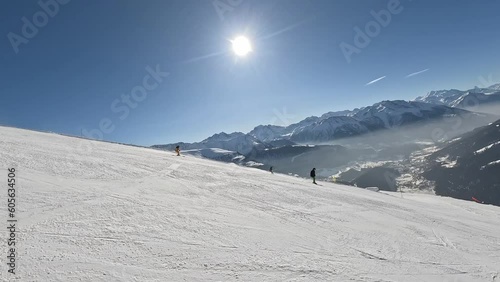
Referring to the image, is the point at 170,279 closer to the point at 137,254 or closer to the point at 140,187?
the point at 137,254

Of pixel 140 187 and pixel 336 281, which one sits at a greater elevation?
pixel 140 187

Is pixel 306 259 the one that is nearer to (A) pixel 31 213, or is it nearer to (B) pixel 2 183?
(A) pixel 31 213

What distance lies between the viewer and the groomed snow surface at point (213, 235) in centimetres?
696

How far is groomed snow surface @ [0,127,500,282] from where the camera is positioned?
6957 mm

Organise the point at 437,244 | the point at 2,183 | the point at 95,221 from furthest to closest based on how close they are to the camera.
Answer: the point at 2,183
the point at 437,244
the point at 95,221

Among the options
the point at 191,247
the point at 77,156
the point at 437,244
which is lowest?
the point at 437,244

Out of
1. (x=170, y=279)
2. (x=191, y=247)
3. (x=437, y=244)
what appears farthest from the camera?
(x=437, y=244)

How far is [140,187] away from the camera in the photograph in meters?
14.3

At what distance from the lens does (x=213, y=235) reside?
916 cm

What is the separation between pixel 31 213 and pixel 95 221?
87.0 inches

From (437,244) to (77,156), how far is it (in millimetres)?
22937

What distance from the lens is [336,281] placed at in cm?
712

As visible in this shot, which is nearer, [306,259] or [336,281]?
[336,281]

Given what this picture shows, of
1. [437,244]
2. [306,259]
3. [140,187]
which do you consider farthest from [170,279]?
[437,244]
